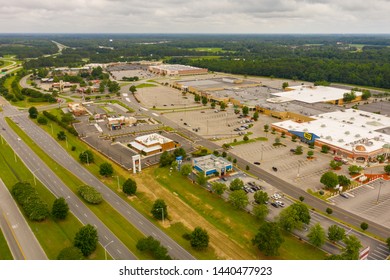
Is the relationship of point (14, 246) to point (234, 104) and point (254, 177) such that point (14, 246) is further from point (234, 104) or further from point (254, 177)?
point (234, 104)

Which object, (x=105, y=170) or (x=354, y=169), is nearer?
(x=105, y=170)

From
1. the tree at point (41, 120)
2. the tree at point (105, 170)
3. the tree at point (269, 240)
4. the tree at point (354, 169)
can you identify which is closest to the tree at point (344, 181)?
the tree at point (354, 169)

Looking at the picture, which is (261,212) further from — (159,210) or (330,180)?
(330,180)

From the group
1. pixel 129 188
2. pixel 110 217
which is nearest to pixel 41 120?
pixel 129 188

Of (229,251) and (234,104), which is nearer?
(229,251)

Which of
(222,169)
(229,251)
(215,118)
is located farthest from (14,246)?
(215,118)

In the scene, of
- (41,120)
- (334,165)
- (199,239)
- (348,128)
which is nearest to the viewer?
(199,239)

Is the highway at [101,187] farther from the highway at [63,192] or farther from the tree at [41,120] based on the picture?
the highway at [63,192]
